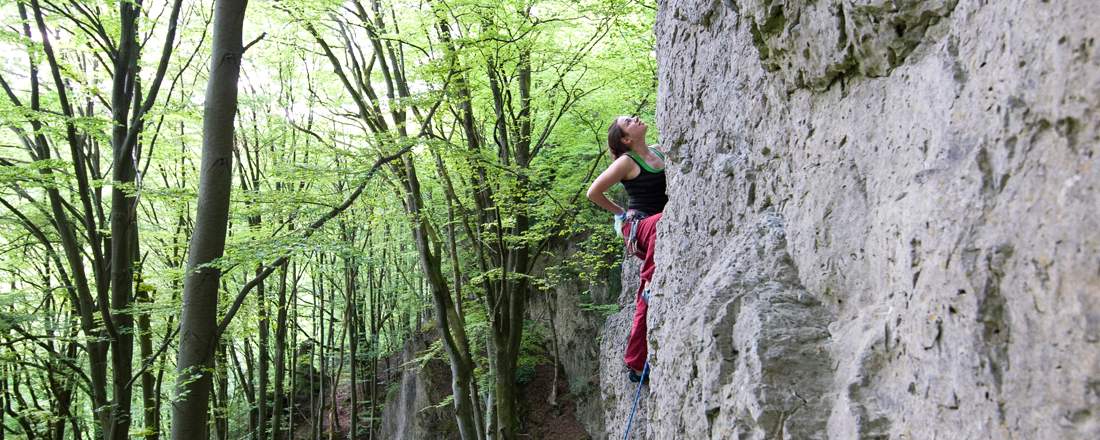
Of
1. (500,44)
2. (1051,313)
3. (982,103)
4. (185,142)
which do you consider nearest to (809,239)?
(982,103)

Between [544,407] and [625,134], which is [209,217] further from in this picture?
[544,407]

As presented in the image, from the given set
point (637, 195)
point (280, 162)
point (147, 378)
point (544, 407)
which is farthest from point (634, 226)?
point (544, 407)

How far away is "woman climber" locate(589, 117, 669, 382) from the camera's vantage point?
443 centimetres

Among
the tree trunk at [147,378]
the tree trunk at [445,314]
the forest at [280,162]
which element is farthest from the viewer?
the tree trunk at [445,314]

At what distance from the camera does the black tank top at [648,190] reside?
4.71 metres

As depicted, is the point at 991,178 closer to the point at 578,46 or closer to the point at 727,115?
the point at 727,115

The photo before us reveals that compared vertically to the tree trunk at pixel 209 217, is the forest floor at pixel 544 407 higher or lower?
lower

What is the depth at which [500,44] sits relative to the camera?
8.61m

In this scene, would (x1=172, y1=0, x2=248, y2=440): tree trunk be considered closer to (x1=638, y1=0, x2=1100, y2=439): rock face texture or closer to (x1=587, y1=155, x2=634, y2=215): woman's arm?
(x1=587, y1=155, x2=634, y2=215): woman's arm

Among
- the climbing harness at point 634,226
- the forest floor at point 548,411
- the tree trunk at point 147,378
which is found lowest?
the forest floor at point 548,411

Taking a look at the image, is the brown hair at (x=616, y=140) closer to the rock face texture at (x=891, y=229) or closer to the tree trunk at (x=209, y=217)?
the rock face texture at (x=891, y=229)

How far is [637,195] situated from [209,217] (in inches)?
141

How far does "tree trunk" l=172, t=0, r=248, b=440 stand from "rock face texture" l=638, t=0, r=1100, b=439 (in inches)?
152

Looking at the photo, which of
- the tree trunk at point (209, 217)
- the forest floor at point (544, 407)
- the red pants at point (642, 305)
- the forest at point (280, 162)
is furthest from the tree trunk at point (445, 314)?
the red pants at point (642, 305)
